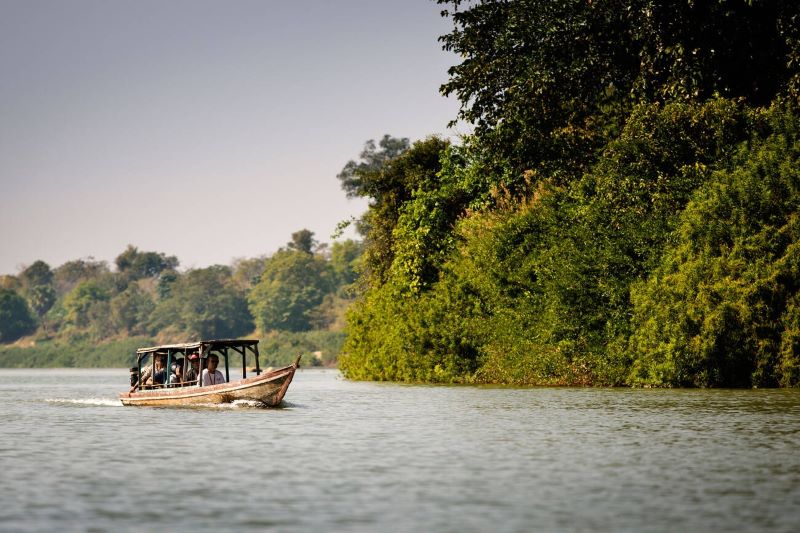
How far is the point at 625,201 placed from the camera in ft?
128

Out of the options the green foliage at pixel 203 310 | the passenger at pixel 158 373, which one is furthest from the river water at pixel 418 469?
the green foliage at pixel 203 310

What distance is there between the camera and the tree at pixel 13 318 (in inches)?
7082

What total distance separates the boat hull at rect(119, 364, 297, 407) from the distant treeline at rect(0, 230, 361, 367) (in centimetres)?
9451

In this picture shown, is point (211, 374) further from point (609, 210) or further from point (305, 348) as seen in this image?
point (305, 348)

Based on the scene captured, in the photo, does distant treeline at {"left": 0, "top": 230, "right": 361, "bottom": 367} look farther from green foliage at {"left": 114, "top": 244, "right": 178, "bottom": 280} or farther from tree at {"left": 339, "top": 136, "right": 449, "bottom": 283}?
tree at {"left": 339, "top": 136, "right": 449, "bottom": 283}

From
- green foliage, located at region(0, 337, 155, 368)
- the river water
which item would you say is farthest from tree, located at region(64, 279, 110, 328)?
the river water

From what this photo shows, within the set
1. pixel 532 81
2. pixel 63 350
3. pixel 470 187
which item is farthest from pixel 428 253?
pixel 63 350

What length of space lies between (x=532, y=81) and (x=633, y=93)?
3.25 m

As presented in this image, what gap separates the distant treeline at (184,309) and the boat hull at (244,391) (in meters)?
94.5

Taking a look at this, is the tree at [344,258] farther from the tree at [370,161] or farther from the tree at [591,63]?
the tree at [591,63]

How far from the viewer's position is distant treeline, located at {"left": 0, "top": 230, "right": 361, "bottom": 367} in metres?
145

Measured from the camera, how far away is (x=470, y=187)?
164 feet

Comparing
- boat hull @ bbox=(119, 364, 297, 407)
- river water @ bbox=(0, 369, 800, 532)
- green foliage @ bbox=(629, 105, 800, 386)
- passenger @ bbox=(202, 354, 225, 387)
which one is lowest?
river water @ bbox=(0, 369, 800, 532)

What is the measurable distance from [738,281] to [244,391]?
14123mm
